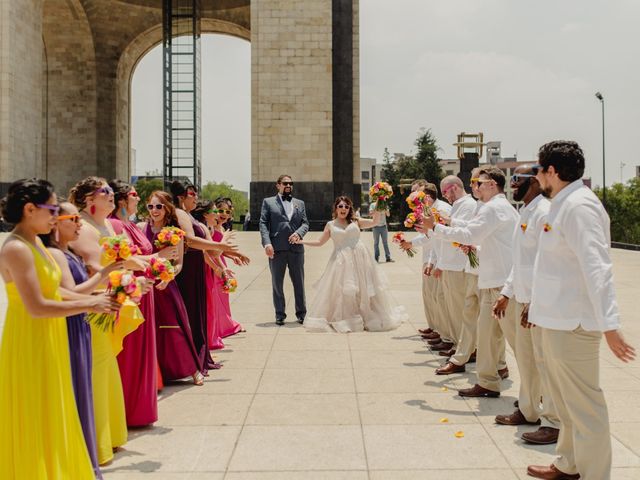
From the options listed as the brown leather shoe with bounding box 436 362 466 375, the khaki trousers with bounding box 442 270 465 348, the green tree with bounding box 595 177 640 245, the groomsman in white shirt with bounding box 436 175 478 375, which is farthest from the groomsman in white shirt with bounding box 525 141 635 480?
the green tree with bounding box 595 177 640 245

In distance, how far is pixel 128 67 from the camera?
41406mm

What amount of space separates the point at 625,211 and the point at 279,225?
2328 inches

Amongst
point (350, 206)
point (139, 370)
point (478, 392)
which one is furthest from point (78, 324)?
point (350, 206)

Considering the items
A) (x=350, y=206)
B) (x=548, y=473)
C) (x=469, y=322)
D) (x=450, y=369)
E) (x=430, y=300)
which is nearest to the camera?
(x=548, y=473)

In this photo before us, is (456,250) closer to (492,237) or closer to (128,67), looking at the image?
(492,237)

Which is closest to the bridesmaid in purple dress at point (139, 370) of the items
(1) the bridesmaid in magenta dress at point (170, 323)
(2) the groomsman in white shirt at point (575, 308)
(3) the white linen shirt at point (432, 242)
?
(1) the bridesmaid in magenta dress at point (170, 323)

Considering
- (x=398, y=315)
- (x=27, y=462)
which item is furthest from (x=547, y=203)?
(x=398, y=315)

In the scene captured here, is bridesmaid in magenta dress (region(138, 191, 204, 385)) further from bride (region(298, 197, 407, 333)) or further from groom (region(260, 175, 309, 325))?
groom (region(260, 175, 309, 325))

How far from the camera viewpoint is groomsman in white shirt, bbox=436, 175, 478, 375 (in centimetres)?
685

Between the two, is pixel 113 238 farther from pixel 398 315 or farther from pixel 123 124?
pixel 123 124

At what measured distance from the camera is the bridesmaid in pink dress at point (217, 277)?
8.42 metres

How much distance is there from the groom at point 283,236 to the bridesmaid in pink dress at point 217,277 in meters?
0.65

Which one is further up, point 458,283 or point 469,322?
point 458,283

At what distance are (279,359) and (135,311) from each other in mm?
3216
